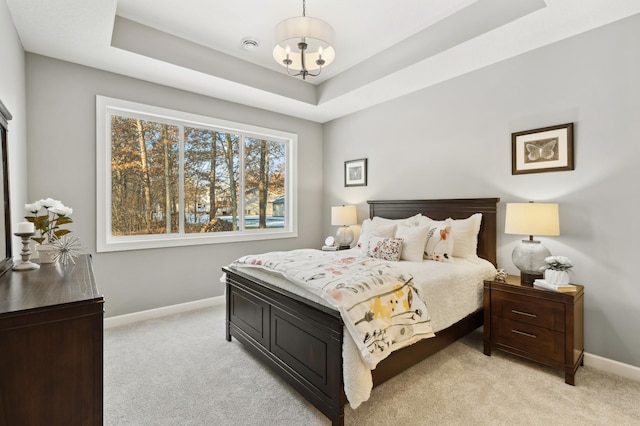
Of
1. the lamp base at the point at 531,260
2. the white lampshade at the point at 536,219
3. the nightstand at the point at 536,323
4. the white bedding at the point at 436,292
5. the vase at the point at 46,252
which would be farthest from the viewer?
the lamp base at the point at 531,260

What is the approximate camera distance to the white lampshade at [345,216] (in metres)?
4.48

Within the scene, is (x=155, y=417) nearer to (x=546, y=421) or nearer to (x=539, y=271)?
(x=546, y=421)

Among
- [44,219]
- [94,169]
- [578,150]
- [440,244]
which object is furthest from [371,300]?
[94,169]

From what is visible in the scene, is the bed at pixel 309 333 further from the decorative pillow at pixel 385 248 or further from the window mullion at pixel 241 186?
the window mullion at pixel 241 186

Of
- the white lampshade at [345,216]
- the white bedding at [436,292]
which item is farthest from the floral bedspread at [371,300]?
the white lampshade at [345,216]

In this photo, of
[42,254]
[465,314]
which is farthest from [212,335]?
[465,314]

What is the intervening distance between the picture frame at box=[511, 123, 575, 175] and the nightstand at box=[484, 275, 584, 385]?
3.38 feet

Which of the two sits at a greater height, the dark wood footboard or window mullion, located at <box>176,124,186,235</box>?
window mullion, located at <box>176,124,186,235</box>

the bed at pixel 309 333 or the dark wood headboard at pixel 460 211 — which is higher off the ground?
the dark wood headboard at pixel 460 211

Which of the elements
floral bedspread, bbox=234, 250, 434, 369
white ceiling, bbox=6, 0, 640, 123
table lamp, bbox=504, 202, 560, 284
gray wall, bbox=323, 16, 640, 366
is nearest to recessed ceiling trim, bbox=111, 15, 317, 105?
white ceiling, bbox=6, 0, 640, 123

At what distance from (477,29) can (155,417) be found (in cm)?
370

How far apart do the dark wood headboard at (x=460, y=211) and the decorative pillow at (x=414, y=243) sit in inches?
21.9

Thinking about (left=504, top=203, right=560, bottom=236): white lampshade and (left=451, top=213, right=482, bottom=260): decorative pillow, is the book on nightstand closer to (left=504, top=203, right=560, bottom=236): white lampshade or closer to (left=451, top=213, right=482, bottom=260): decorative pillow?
(left=504, top=203, right=560, bottom=236): white lampshade

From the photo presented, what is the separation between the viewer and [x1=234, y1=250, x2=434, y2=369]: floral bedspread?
175cm
